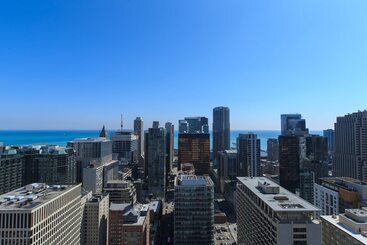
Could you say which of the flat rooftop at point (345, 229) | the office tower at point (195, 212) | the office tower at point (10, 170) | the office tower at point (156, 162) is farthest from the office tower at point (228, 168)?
the flat rooftop at point (345, 229)

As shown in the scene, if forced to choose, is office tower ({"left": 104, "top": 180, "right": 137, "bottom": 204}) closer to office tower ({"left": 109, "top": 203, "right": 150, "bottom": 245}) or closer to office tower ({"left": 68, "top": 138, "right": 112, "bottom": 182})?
office tower ({"left": 109, "top": 203, "right": 150, "bottom": 245})

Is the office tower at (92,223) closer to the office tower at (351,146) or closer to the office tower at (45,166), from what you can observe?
the office tower at (45,166)

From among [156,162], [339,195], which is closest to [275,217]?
[339,195]

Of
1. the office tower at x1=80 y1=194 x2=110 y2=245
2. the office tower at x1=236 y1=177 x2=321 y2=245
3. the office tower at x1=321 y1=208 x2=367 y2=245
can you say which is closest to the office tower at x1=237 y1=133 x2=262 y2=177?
the office tower at x1=80 y1=194 x2=110 y2=245

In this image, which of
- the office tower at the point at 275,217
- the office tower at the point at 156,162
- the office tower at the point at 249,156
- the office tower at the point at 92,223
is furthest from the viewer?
the office tower at the point at 249,156

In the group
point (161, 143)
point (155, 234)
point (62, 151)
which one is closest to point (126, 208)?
point (155, 234)

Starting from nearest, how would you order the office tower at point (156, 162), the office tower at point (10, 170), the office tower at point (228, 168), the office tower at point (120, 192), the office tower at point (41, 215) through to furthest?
the office tower at point (41, 215) → the office tower at point (10, 170) → the office tower at point (120, 192) → the office tower at point (156, 162) → the office tower at point (228, 168)

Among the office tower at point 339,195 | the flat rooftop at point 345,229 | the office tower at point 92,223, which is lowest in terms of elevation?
the office tower at point 92,223
